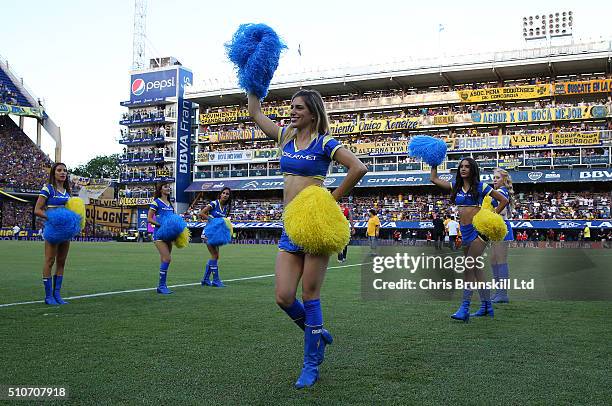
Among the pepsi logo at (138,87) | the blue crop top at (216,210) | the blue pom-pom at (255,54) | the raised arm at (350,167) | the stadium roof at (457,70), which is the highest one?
the pepsi logo at (138,87)

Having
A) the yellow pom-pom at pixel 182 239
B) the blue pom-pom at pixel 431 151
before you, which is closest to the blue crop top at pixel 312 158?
the blue pom-pom at pixel 431 151

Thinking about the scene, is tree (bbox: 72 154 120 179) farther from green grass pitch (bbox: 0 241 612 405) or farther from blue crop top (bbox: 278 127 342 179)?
blue crop top (bbox: 278 127 342 179)

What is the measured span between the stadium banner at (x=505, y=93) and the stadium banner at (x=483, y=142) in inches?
139

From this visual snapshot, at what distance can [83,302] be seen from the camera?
8.16 metres

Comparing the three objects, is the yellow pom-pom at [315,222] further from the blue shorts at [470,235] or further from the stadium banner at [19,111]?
the stadium banner at [19,111]

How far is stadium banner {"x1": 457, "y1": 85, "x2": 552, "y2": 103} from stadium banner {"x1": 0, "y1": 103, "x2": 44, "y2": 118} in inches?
1552

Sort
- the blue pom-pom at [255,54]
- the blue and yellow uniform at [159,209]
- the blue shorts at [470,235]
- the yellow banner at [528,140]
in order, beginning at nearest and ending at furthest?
the blue pom-pom at [255,54] → the blue shorts at [470,235] → the blue and yellow uniform at [159,209] → the yellow banner at [528,140]

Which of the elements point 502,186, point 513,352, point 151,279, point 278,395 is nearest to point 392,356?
point 513,352

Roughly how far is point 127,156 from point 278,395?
212ft

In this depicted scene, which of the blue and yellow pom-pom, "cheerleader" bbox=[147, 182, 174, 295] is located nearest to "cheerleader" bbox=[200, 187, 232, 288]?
"cheerleader" bbox=[147, 182, 174, 295]

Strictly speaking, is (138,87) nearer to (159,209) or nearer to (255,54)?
(159,209)

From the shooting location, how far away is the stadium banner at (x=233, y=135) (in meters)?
58.7

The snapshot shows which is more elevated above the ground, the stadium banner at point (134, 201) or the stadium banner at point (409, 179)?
the stadium banner at point (409, 179)

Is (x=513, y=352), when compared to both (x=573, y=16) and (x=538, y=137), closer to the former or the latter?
(x=538, y=137)
